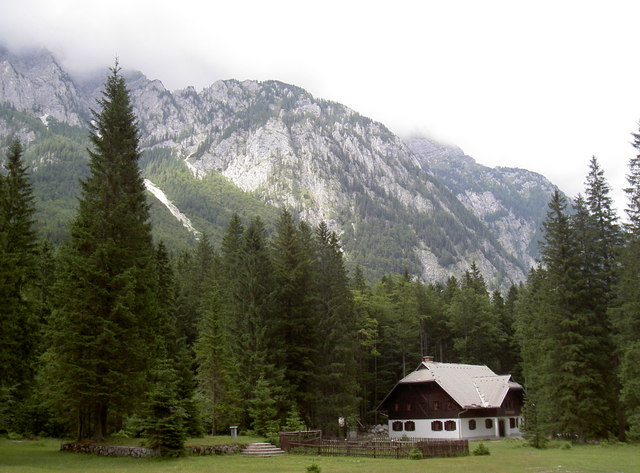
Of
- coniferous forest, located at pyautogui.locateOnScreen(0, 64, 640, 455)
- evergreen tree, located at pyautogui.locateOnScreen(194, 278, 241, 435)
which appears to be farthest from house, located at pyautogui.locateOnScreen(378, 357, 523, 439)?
evergreen tree, located at pyautogui.locateOnScreen(194, 278, 241, 435)

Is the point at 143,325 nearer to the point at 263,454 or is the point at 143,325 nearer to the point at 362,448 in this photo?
the point at 263,454

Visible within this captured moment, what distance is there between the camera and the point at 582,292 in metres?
40.4

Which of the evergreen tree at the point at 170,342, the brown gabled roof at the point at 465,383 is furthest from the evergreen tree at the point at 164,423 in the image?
the brown gabled roof at the point at 465,383

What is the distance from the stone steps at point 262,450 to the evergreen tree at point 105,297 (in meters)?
6.86

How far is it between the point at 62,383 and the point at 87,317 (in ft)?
11.6

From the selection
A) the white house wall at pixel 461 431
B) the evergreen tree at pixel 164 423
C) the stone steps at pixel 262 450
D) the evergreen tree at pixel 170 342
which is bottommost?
the white house wall at pixel 461 431

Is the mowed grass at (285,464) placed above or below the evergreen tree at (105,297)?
below

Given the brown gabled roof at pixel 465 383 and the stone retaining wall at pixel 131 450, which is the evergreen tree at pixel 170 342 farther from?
the brown gabled roof at pixel 465 383

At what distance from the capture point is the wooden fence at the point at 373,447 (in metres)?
31.5

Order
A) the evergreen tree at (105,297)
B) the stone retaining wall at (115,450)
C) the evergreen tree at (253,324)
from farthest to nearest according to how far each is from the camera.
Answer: the evergreen tree at (253,324) < the evergreen tree at (105,297) < the stone retaining wall at (115,450)

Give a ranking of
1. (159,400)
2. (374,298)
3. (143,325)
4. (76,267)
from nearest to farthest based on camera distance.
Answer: (159,400) → (76,267) → (143,325) → (374,298)

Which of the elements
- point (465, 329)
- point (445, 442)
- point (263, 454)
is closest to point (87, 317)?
point (263, 454)

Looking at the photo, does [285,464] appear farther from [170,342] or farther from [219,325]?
[170,342]

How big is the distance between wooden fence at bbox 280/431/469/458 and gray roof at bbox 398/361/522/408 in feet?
85.5
